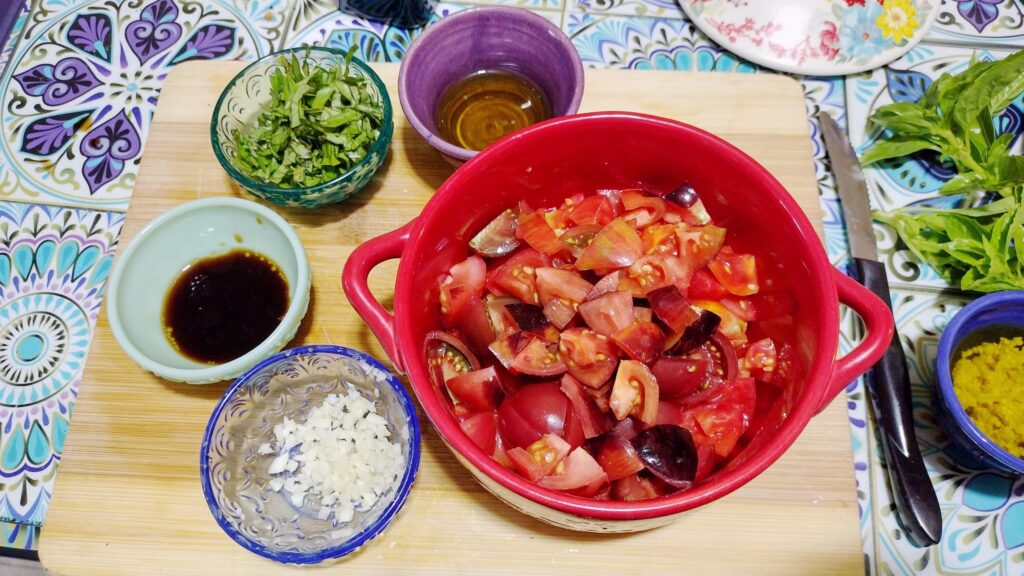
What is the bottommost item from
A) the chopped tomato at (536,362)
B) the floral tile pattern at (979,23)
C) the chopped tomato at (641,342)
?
the chopped tomato at (536,362)

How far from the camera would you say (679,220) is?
4.41 feet

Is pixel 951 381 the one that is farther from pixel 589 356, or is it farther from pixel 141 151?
pixel 141 151

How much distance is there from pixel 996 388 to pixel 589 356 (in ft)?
3.30

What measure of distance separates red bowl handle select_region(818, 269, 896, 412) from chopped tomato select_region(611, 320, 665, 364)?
267 millimetres

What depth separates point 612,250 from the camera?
1.25 m

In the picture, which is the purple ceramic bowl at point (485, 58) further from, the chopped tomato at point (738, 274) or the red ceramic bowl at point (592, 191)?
the chopped tomato at point (738, 274)

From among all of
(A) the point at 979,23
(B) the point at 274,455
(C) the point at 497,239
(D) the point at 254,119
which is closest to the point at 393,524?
(B) the point at 274,455

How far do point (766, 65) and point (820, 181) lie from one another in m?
0.42

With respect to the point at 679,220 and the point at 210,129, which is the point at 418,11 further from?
the point at 679,220

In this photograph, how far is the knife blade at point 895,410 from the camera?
1.50 m

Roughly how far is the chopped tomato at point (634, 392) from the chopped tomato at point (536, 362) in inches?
4.1

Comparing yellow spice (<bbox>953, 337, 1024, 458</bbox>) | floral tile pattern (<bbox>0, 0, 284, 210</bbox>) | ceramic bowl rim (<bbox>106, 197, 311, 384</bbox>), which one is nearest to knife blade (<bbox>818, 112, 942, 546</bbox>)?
yellow spice (<bbox>953, 337, 1024, 458</bbox>)

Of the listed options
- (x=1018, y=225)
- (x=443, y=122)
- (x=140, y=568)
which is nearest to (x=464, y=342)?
(x=443, y=122)

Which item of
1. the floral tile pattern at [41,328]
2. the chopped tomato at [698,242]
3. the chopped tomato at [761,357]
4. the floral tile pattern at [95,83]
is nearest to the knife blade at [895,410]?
the chopped tomato at [761,357]
